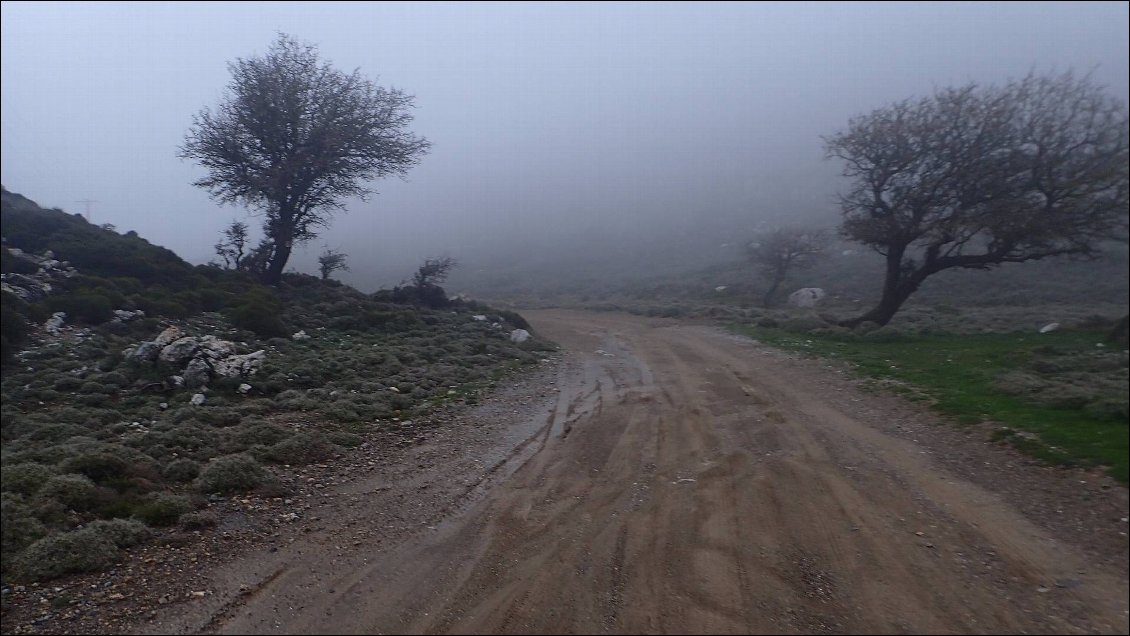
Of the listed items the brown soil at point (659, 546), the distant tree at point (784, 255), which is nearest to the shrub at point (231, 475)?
the brown soil at point (659, 546)

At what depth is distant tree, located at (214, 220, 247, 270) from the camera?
27109 mm

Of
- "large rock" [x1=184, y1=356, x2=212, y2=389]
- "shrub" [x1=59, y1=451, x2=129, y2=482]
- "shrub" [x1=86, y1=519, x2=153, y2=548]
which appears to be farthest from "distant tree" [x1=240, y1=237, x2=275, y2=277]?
"shrub" [x1=86, y1=519, x2=153, y2=548]

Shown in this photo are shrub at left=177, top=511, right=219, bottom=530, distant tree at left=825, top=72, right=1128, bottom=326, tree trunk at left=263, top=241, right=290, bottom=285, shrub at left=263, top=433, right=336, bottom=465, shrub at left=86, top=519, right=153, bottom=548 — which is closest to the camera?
shrub at left=86, top=519, right=153, bottom=548

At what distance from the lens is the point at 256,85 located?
24.9 m

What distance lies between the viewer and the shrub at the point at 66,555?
6176mm

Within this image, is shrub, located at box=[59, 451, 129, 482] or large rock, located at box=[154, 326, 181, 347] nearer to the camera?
shrub, located at box=[59, 451, 129, 482]

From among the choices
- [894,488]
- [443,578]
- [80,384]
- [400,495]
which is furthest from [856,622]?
[80,384]

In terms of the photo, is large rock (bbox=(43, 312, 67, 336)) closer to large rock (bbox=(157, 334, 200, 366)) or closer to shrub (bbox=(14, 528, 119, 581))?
large rock (bbox=(157, 334, 200, 366))

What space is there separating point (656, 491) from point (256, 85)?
80.6 feet

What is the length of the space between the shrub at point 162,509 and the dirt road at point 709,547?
5.22 feet

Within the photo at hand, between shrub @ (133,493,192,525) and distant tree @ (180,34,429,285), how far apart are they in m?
20.3

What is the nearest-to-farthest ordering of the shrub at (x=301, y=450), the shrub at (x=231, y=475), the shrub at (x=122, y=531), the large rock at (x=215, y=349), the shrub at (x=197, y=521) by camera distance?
the shrub at (x=122, y=531)
the shrub at (x=197, y=521)
the shrub at (x=231, y=475)
the shrub at (x=301, y=450)
the large rock at (x=215, y=349)

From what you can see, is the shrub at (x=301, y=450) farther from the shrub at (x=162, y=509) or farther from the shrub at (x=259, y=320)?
the shrub at (x=259, y=320)

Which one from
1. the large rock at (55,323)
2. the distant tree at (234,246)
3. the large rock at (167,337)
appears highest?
the distant tree at (234,246)
